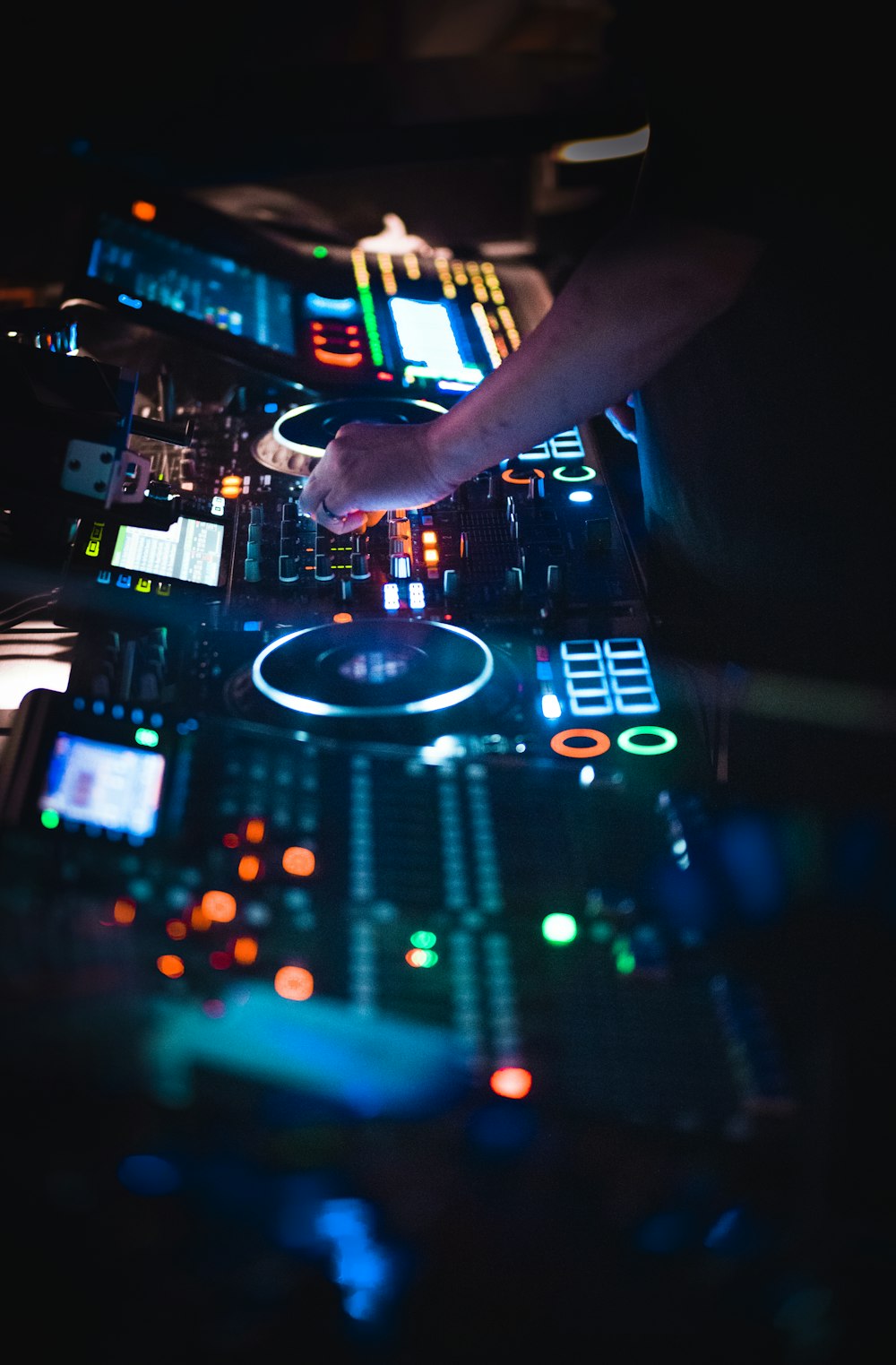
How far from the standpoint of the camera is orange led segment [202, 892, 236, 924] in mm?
697

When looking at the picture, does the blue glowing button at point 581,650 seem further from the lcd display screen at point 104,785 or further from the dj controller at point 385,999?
the lcd display screen at point 104,785

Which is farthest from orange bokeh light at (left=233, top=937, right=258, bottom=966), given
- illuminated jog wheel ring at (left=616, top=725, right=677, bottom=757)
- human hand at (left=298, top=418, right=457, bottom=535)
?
human hand at (left=298, top=418, right=457, bottom=535)

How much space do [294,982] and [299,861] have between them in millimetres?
120

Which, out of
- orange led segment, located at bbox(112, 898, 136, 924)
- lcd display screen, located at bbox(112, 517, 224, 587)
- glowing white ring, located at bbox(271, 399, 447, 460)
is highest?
glowing white ring, located at bbox(271, 399, 447, 460)

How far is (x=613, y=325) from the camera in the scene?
98 cm

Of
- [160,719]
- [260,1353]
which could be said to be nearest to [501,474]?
[160,719]

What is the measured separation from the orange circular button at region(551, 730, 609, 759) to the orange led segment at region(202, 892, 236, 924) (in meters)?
0.41

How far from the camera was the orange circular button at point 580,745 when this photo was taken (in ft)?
3.25

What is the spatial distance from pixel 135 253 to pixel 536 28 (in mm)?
2034

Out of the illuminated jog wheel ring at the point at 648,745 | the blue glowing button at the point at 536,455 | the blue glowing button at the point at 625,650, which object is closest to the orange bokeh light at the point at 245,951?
the illuminated jog wheel ring at the point at 648,745

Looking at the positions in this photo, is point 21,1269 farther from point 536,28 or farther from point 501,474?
point 536,28

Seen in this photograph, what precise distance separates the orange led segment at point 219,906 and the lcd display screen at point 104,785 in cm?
9

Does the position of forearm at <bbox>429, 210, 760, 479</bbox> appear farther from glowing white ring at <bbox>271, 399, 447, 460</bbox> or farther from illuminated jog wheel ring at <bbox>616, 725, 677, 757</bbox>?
glowing white ring at <bbox>271, 399, 447, 460</bbox>

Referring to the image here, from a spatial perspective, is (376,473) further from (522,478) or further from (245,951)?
(245,951)
